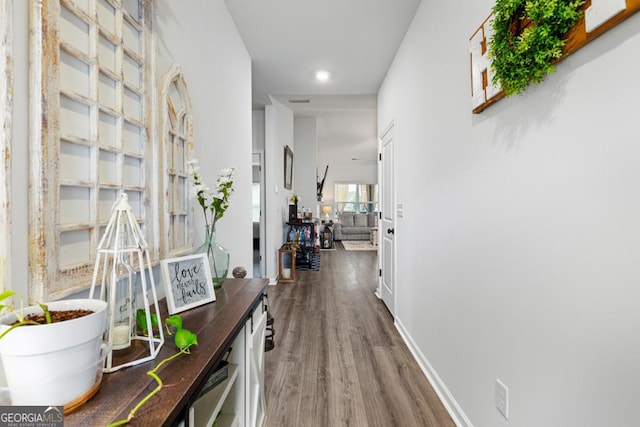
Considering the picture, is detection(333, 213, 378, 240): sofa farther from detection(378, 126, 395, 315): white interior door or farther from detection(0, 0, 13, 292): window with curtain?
detection(0, 0, 13, 292): window with curtain

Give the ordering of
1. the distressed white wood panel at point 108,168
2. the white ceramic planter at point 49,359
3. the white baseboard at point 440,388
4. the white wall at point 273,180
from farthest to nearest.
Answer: the white wall at point 273,180
the white baseboard at point 440,388
the distressed white wood panel at point 108,168
the white ceramic planter at point 49,359

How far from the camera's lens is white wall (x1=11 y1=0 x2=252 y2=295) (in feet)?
2.53

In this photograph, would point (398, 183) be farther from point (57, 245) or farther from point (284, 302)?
point (57, 245)

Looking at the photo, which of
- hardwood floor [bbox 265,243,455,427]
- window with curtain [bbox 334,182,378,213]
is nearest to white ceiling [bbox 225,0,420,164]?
hardwood floor [bbox 265,243,455,427]

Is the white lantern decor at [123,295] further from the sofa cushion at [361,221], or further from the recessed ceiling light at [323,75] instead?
the sofa cushion at [361,221]

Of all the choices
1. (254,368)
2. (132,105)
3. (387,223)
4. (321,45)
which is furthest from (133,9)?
(387,223)

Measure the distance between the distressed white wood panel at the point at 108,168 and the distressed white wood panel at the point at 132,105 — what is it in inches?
7.6

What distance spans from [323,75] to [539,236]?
3.35m

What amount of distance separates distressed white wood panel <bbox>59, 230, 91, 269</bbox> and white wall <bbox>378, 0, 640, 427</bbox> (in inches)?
58.7

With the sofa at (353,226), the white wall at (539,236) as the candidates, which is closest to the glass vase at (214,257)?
the white wall at (539,236)

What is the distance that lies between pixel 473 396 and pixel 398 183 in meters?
2.02

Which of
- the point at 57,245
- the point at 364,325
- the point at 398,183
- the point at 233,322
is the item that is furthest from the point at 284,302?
the point at 57,245

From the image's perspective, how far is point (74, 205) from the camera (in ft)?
3.10

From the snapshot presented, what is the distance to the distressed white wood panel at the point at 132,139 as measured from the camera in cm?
119
